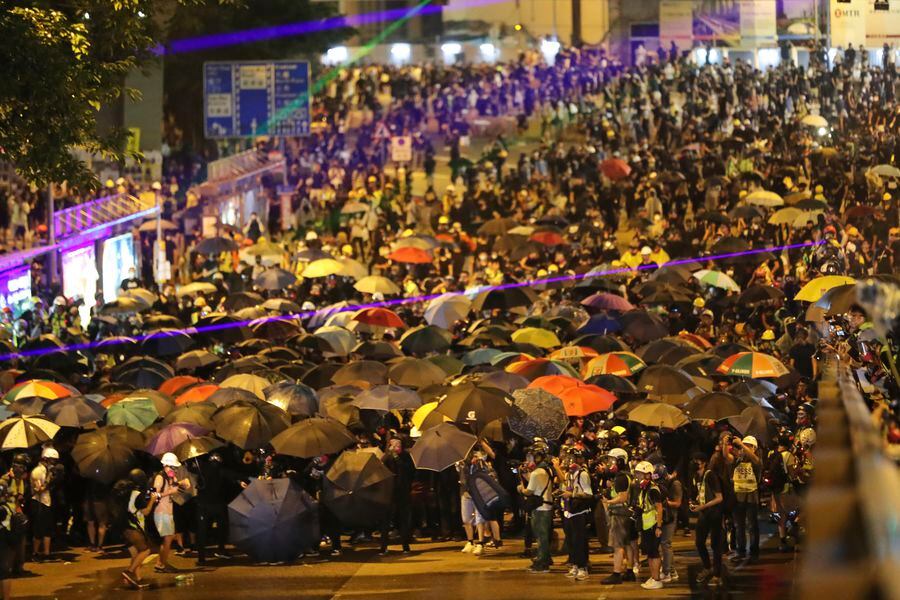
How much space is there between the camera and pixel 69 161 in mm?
15375

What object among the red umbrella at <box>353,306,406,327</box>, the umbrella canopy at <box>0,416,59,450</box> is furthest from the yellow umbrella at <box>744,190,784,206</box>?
the umbrella canopy at <box>0,416,59,450</box>

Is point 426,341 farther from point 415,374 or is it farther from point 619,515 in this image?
point 619,515

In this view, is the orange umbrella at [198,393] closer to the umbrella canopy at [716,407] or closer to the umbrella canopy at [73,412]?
the umbrella canopy at [73,412]

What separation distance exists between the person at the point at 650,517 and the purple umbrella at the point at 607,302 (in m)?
10.3

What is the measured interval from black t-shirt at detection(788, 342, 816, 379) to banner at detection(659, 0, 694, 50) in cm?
3667

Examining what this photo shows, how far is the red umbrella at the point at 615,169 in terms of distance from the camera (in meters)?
39.4

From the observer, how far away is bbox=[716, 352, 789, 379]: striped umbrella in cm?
1905

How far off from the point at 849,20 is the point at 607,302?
18.8 meters

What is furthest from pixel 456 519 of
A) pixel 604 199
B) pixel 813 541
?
pixel 604 199

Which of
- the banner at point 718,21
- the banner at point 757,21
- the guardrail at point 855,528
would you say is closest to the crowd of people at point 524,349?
the guardrail at point 855,528

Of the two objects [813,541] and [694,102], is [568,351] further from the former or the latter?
[694,102]

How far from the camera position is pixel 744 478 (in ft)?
49.8

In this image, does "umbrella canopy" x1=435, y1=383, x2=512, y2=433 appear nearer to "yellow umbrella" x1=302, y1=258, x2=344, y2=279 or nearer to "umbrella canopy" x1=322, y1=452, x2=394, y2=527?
"umbrella canopy" x1=322, y1=452, x2=394, y2=527

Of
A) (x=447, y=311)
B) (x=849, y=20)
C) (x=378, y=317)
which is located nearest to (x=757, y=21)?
(x=849, y=20)
